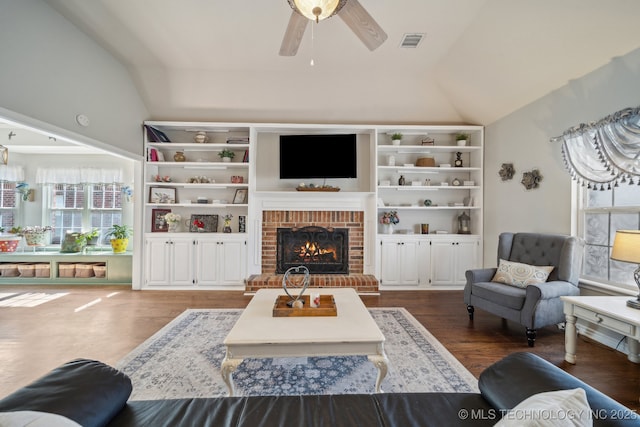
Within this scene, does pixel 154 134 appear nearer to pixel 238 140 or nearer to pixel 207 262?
pixel 238 140

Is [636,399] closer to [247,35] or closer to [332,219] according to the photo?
[332,219]

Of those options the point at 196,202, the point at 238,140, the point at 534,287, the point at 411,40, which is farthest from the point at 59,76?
the point at 534,287

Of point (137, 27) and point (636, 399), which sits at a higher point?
point (137, 27)

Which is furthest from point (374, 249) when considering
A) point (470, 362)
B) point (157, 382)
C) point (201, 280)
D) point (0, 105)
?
point (0, 105)

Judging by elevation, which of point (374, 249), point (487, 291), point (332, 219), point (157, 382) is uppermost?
point (332, 219)

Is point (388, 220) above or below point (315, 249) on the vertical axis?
above

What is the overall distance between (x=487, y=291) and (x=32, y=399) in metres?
3.47

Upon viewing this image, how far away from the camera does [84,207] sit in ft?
18.0

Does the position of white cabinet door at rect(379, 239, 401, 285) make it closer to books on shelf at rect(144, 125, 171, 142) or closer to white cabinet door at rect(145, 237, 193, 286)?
white cabinet door at rect(145, 237, 193, 286)

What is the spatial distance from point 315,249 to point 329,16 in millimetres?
3460

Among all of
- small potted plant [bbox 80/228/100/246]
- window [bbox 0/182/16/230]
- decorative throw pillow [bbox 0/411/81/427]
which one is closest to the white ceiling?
small potted plant [bbox 80/228/100/246]

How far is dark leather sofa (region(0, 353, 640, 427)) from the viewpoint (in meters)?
0.97

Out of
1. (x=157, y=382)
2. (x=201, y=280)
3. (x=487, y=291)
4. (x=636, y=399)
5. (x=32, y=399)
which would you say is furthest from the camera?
(x=201, y=280)

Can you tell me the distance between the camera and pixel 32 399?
93 cm
